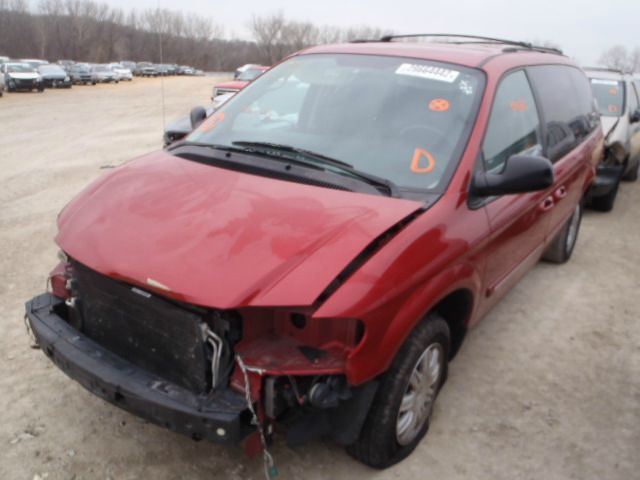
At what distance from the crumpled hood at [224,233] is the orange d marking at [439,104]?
2.47 ft

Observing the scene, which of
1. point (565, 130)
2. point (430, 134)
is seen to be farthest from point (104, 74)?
point (430, 134)

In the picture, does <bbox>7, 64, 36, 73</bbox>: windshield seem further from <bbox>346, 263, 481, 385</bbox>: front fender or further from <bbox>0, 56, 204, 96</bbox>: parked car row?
<bbox>346, 263, 481, 385</bbox>: front fender

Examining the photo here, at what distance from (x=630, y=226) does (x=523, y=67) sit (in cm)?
423

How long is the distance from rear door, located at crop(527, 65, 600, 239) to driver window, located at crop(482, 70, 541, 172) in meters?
0.19

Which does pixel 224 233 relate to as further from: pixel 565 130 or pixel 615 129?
pixel 615 129

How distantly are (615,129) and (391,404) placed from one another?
261 inches

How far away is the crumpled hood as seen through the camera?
Answer: 213 cm

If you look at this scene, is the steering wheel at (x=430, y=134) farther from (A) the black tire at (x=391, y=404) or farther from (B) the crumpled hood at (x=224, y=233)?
(A) the black tire at (x=391, y=404)

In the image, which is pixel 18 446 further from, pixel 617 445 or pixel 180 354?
pixel 617 445

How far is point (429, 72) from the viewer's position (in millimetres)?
3199

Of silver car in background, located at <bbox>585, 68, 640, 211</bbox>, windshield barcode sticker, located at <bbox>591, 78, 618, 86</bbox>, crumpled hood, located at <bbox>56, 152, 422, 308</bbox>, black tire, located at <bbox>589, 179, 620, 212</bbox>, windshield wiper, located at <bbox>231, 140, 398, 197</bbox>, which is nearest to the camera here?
crumpled hood, located at <bbox>56, 152, 422, 308</bbox>

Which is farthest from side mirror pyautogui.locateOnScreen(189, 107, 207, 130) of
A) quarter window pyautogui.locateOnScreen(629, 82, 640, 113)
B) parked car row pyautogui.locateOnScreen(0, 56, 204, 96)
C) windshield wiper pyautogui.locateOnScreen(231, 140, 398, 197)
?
parked car row pyautogui.locateOnScreen(0, 56, 204, 96)

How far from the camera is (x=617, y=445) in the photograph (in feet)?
9.89

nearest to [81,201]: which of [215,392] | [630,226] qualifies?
[215,392]
